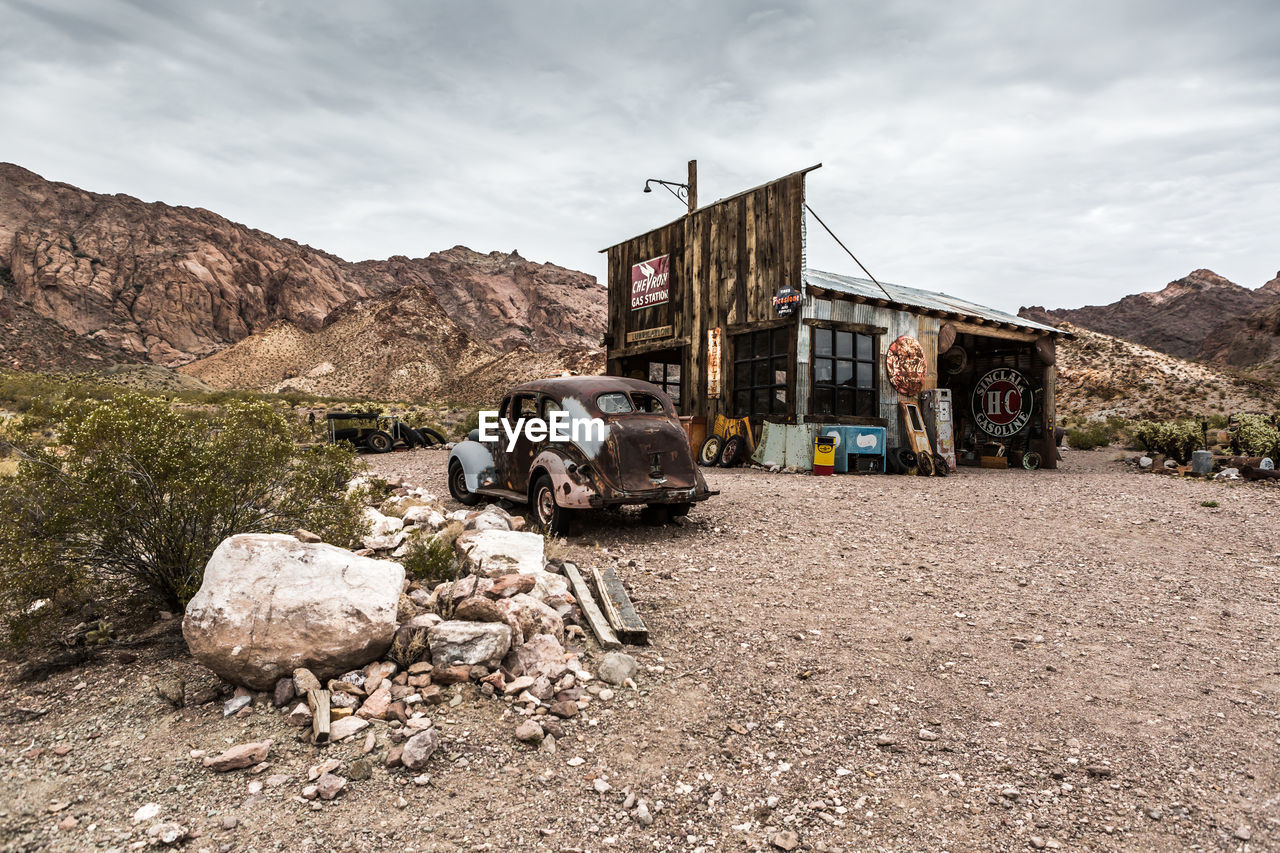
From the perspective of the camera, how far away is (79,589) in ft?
13.8

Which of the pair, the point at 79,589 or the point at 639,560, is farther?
the point at 639,560

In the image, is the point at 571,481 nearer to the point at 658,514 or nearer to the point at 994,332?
the point at 658,514

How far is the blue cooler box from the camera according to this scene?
13516mm

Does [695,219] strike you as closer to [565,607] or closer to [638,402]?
[638,402]

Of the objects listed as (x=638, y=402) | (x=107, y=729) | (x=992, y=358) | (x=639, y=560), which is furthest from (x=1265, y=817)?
(x=992, y=358)

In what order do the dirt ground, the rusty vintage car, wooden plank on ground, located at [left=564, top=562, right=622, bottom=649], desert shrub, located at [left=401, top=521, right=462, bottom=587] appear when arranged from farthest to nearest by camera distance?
the rusty vintage car, desert shrub, located at [left=401, top=521, right=462, bottom=587], wooden plank on ground, located at [left=564, top=562, right=622, bottom=649], the dirt ground

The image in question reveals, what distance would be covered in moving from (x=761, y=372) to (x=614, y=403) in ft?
26.2

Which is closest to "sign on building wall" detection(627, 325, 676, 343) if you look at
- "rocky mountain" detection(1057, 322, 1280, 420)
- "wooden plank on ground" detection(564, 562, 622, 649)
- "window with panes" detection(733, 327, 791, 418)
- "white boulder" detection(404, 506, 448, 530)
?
"window with panes" detection(733, 327, 791, 418)

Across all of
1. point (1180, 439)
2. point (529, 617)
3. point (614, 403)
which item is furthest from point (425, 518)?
point (1180, 439)

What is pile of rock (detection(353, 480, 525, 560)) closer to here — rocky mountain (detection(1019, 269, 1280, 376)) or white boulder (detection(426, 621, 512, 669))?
white boulder (detection(426, 621, 512, 669))

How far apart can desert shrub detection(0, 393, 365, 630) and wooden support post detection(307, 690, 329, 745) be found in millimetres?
1494

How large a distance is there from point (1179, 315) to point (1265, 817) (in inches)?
3903

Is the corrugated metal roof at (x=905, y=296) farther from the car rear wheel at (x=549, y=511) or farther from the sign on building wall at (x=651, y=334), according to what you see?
the car rear wheel at (x=549, y=511)

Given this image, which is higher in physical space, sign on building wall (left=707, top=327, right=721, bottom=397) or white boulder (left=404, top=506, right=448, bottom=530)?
sign on building wall (left=707, top=327, right=721, bottom=397)
